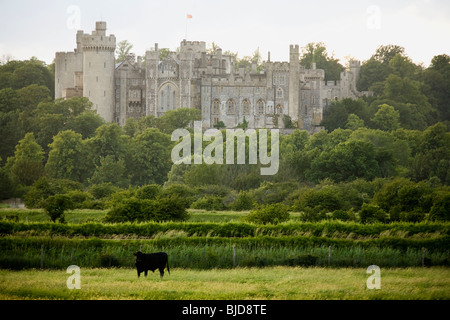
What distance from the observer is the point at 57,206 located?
46.2m

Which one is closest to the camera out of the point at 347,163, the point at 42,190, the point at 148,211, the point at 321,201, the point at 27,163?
the point at 148,211

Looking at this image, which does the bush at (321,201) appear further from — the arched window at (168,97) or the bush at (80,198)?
the arched window at (168,97)

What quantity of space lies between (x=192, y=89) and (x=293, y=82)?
10.3 m

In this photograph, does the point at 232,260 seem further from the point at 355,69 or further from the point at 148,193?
the point at 355,69

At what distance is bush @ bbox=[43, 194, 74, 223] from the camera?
45.2 metres

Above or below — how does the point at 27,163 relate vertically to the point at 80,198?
above

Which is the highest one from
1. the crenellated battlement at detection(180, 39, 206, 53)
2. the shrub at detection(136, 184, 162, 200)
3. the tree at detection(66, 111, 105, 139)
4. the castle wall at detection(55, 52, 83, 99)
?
the crenellated battlement at detection(180, 39, 206, 53)

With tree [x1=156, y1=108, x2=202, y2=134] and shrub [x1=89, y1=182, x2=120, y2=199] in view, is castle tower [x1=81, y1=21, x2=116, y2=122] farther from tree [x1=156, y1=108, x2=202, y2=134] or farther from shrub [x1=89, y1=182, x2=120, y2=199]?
shrub [x1=89, y1=182, x2=120, y2=199]

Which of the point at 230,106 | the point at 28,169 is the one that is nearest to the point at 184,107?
the point at 230,106

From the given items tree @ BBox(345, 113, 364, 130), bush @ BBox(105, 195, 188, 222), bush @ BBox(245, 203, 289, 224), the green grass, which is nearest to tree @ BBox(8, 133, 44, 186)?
the green grass

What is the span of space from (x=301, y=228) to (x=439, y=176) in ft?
120

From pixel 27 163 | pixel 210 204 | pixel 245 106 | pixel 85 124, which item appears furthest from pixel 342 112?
pixel 210 204

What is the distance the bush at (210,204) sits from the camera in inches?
2146
